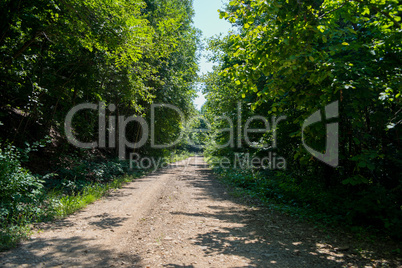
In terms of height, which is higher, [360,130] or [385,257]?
[360,130]

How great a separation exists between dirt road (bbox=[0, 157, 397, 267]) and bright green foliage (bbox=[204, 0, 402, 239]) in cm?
152

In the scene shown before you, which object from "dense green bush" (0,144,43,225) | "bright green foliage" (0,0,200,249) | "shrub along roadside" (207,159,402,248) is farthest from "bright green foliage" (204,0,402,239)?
"dense green bush" (0,144,43,225)

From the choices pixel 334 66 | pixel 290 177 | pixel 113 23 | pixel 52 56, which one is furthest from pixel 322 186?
pixel 52 56

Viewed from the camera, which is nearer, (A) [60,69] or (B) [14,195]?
(B) [14,195]

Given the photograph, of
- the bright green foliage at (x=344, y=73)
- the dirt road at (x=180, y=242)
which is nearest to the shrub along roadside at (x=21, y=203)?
the dirt road at (x=180, y=242)

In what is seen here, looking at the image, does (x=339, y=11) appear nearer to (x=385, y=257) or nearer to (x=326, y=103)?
(x=326, y=103)

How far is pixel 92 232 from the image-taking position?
5.44m

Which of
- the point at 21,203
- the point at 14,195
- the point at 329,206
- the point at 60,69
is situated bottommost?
the point at 329,206

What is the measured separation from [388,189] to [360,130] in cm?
143

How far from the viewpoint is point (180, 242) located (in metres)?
4.91

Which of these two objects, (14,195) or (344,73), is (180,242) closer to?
(14,195)

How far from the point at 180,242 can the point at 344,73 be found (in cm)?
472

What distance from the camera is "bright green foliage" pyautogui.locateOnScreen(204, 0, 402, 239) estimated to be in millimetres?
4355

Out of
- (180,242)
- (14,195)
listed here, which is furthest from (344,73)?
(14,195)
